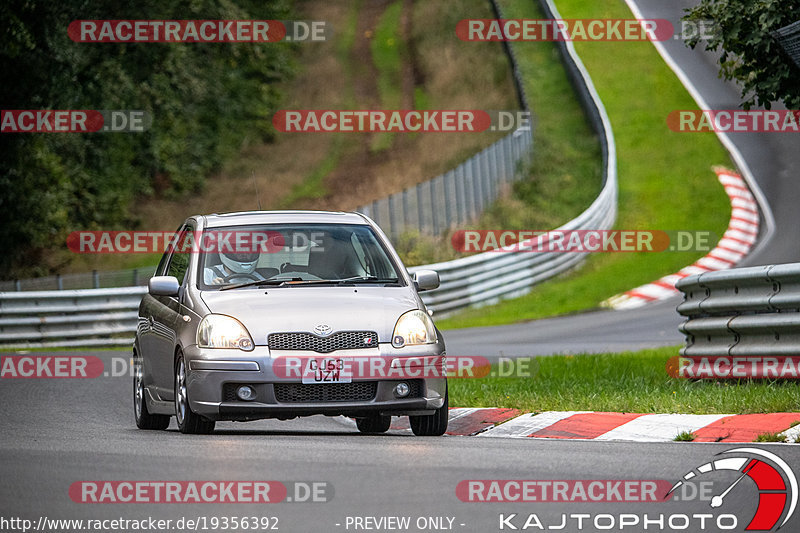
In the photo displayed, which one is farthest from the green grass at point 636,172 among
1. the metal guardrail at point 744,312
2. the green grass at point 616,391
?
the metal guardrail at point 744,312

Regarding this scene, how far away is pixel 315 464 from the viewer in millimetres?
8742

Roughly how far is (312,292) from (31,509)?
3.65 meters

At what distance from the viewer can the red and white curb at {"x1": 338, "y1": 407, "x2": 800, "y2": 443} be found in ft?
33.1

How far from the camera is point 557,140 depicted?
139ft

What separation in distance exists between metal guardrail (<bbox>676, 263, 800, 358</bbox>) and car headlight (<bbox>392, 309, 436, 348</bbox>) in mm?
3275

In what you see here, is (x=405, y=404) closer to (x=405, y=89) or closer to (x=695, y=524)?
(x=695, y=524)

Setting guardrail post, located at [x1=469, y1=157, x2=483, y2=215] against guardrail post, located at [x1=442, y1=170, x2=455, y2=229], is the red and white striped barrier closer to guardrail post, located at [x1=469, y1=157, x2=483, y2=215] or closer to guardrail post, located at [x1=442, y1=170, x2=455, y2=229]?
guardrail post, located at [x1=442, y1=170, x2=455, y2=229]

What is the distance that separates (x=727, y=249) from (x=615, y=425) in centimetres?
2181

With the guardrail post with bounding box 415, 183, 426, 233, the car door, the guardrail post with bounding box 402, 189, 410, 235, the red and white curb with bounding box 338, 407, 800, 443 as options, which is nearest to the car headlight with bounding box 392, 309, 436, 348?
the red and white curb with bounding box 338, 407, 800, 443

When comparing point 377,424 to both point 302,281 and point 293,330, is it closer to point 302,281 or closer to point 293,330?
point 302,281

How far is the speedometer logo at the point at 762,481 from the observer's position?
23.8ft

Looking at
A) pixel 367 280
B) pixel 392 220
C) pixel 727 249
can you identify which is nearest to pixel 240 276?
pixel 367 280

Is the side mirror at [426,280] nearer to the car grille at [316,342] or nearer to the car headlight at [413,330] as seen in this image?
the car headlight at [413,330]

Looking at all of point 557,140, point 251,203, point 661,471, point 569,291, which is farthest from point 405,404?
point 251,203
